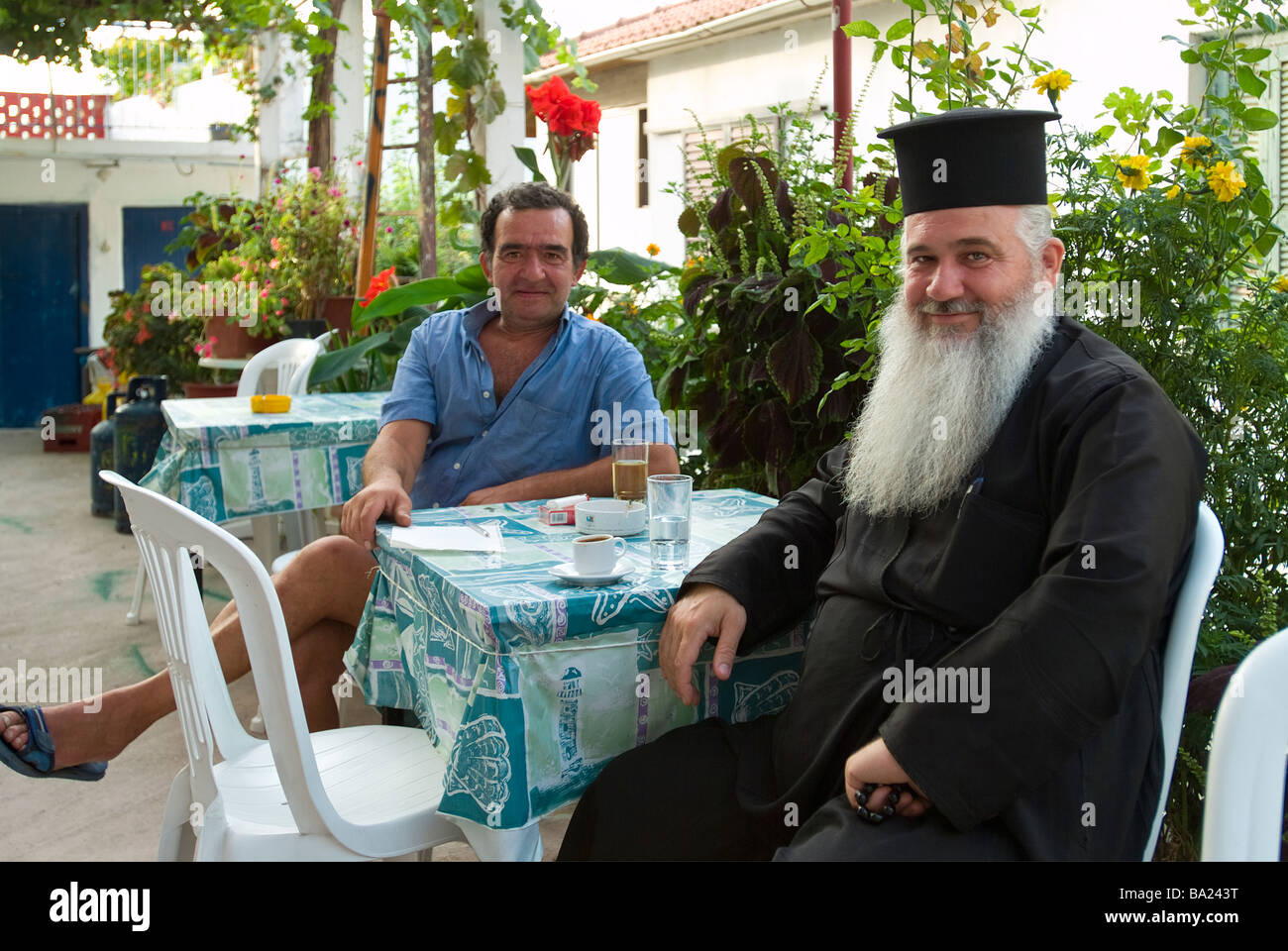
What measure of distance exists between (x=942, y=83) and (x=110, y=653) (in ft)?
11.6

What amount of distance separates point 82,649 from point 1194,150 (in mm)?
4068

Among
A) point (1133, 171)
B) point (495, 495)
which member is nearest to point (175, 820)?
point (495, 495)

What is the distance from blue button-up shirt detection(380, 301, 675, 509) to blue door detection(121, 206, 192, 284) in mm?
11534

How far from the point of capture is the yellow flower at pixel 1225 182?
2113 millimetres

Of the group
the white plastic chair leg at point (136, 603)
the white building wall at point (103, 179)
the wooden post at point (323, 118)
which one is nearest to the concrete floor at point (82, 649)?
the white plastic chair leg at point (136, 603)

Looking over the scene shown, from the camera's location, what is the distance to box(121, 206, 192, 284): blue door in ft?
44.8

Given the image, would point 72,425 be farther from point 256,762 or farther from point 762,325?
point 256,762

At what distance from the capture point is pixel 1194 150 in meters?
2.20

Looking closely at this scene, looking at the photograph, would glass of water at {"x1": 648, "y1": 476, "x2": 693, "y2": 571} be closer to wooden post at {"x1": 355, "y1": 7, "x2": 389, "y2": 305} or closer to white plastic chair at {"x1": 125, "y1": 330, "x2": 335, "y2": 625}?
white plastic chair at {"x1": 125, "y1": 330, "x2": 335, "y2": 625}

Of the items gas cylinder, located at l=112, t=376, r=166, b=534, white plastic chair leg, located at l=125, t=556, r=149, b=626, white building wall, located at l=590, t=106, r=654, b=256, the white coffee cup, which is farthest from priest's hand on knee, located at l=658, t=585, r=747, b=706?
white building wall, located at l=590, t=106, r=654, b=256

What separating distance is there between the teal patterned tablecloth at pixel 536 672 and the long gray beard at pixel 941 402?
34 cm
